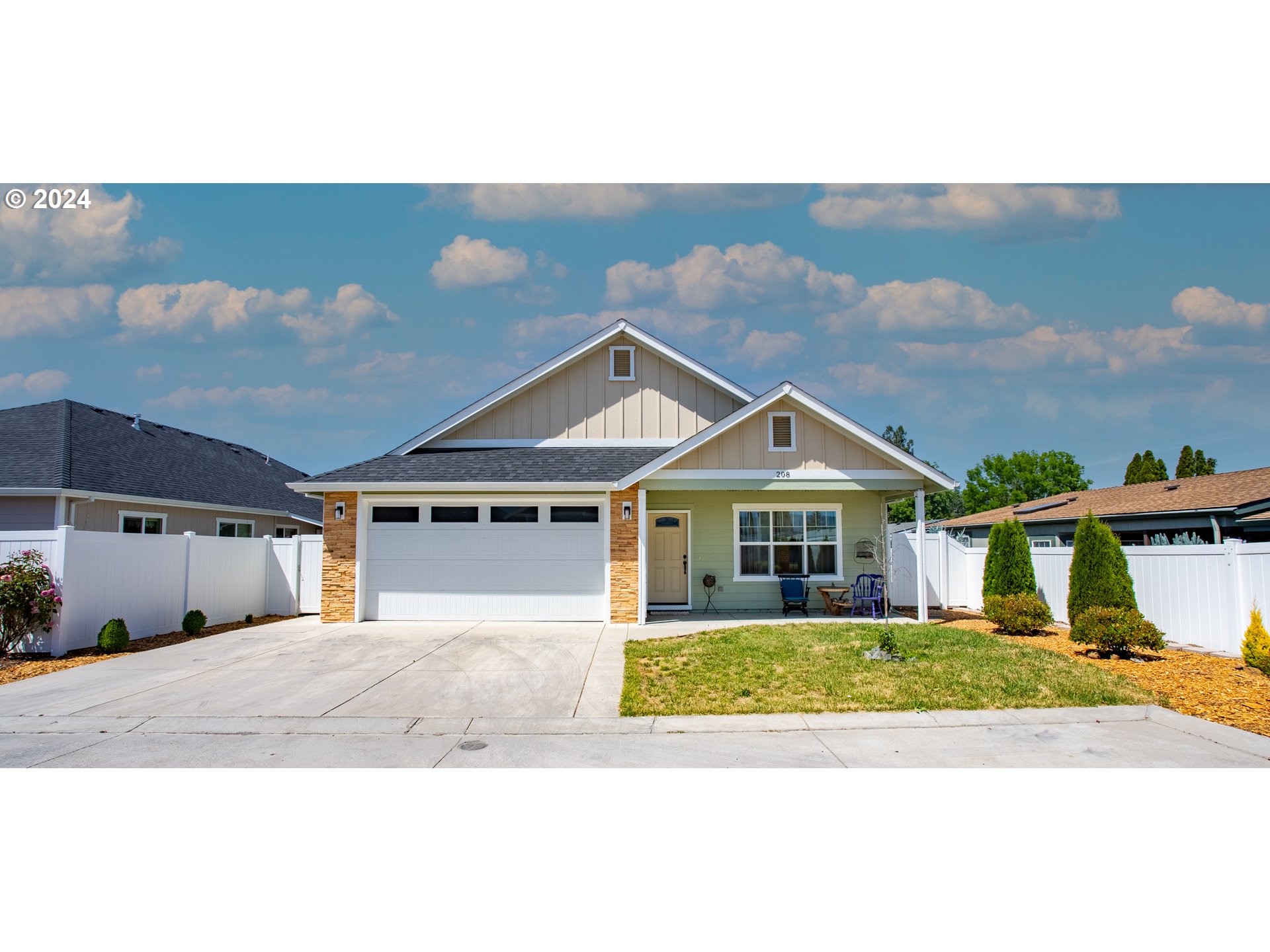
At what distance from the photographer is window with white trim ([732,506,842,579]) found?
1576 centimetres

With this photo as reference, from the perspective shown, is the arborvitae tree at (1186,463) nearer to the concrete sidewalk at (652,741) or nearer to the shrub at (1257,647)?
the shrub at (1257,647)

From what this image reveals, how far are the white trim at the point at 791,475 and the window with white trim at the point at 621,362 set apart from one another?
445cm

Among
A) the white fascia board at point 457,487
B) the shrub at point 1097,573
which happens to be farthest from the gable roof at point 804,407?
the shrub at point 1097,573

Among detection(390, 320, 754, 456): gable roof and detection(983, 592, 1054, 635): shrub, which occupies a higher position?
detection(390, 320, 754, 456): gable roof

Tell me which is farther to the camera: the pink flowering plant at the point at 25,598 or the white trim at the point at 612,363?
the white trim at the point at 612,363

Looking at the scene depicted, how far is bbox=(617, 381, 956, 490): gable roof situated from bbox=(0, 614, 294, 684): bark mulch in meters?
8.21

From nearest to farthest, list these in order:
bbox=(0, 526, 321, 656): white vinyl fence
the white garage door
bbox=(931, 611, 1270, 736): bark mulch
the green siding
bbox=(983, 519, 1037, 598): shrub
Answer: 1. bbox=(931, 611, 1270, 736): bark mulch
2. bbox=(0, 526, 321, 656): white vinyl fence
3. bbox=(983, 519, 1037, 598): shrub
4. the white garage door
5. the green siding

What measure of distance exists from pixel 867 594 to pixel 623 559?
537 cm

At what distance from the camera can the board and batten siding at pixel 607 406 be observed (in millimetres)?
17250

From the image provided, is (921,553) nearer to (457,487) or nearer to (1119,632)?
(1119,632)

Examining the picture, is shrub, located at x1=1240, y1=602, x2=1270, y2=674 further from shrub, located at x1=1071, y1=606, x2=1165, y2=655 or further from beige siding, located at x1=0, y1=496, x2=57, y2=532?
beige siding, located at x1=0, y1=496, x2=57, y2=532

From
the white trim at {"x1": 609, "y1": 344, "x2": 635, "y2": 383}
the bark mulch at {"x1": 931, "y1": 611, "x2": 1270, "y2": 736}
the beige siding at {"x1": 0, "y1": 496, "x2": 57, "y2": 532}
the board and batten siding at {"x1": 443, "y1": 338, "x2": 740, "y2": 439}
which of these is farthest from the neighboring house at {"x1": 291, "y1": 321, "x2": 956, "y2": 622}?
the beige siding at {"x1": 0, "y1": 496, "x2": 57, "y2": 532}
